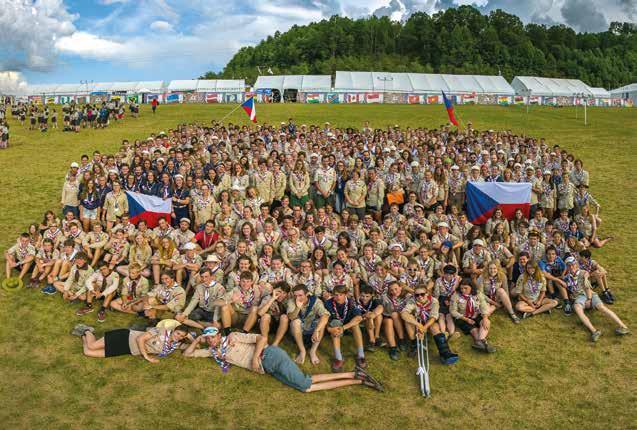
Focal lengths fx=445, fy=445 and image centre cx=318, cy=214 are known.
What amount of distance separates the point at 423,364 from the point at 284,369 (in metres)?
2.28

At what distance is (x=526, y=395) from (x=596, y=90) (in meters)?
75.3

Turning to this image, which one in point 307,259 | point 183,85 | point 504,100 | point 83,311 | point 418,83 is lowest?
point 83,311

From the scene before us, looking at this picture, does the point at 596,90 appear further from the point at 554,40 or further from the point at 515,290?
the point at 515,290

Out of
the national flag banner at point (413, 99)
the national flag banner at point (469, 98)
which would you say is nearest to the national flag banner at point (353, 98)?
the national flag banner at point (413, 99)

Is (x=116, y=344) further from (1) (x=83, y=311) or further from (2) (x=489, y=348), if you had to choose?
(2) (x=489, y=348)

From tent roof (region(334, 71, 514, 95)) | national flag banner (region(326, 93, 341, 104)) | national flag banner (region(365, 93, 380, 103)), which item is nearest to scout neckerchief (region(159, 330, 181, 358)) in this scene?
national flag banner (region(365, 93, 380, 103))

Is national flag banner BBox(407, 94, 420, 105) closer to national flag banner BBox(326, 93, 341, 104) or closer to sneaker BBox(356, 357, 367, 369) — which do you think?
national flag banner BBox(326, 93, 341, 104)

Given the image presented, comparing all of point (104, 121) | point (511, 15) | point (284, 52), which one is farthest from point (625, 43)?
point (104, 121)

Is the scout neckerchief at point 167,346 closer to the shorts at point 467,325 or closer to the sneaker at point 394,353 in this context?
the sneaker at point 394,353

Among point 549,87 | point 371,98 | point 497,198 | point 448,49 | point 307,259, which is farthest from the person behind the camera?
point 448,49

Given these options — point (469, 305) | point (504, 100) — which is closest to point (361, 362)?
point (469, 305)

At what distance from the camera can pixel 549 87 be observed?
207 ft

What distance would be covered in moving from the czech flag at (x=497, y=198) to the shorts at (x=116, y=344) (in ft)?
27.9

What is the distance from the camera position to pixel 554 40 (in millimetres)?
118812
